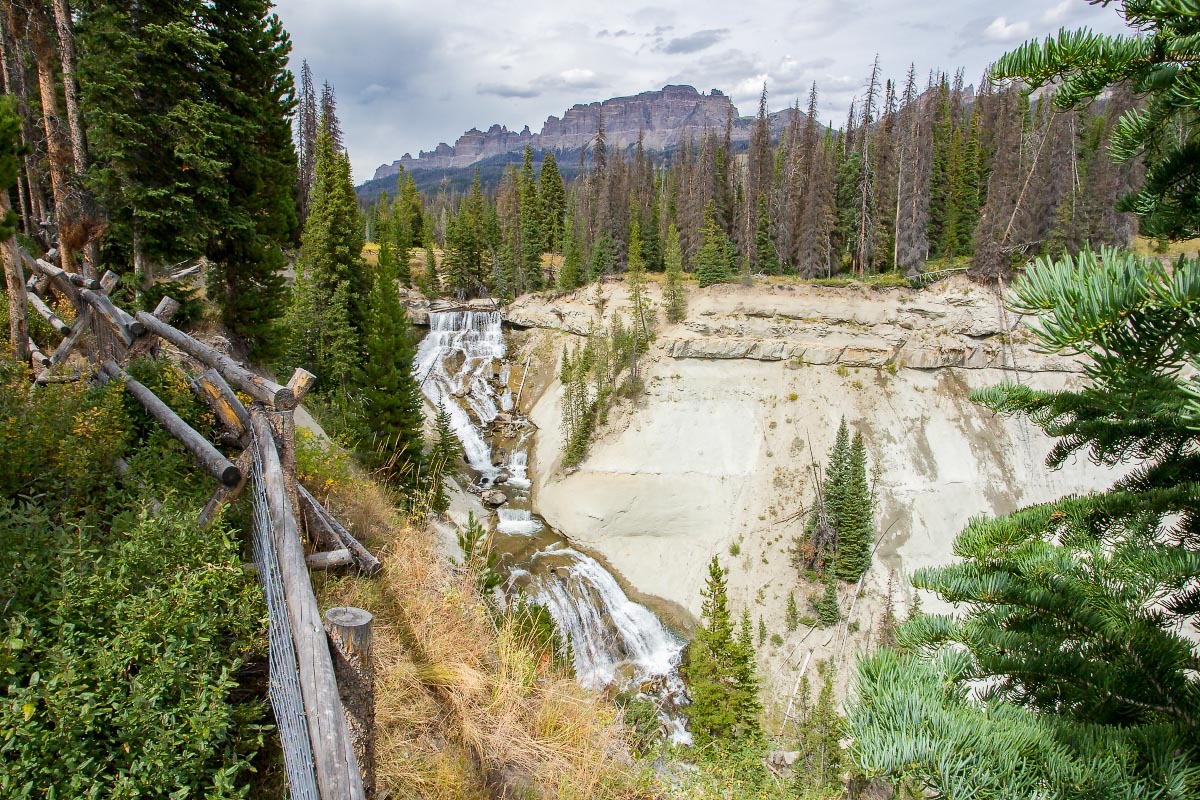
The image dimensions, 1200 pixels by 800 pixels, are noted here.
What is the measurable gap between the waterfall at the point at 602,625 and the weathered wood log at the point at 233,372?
1765 centimetres

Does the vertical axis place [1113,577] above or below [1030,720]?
above

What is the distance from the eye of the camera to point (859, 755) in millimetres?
1668

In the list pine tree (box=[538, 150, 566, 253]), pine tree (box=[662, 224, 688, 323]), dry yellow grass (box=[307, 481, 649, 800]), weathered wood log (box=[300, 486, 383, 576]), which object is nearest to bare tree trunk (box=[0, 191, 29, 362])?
weathered wood log (box=[300, 486, 383, 576])

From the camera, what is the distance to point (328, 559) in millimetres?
5449

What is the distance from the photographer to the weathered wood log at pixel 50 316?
379 inches

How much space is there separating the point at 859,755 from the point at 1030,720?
2.11 feet

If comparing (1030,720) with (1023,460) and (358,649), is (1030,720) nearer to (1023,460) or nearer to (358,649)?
(358,649)

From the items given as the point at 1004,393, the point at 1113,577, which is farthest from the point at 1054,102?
the point at 1113,577

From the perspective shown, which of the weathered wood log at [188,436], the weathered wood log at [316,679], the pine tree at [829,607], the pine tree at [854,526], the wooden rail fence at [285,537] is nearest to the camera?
the weathered wood log at [316,679]

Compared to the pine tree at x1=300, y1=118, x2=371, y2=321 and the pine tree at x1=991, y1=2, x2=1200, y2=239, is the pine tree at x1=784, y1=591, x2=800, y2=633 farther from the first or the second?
the pine tree at x1=991, y1=2, x2=1200, y2=239

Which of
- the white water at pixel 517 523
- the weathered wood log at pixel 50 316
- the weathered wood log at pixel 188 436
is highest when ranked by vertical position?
the weathered wood log at pixel 50 316

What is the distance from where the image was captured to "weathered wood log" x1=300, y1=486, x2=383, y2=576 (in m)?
5.80

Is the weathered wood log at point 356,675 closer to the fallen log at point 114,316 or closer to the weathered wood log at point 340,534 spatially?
the weathered wood log at point 340,534

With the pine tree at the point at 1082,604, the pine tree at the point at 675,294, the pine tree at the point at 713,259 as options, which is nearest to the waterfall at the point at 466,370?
the pine tree at the point at 675,294
